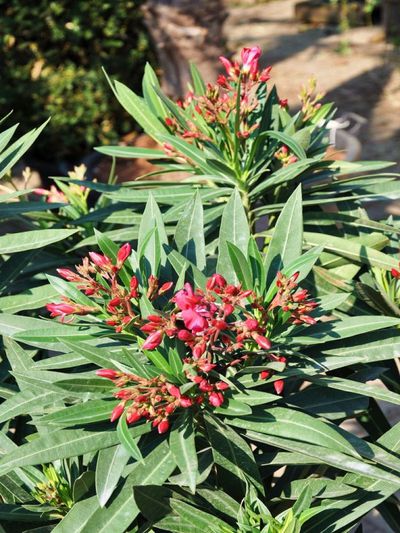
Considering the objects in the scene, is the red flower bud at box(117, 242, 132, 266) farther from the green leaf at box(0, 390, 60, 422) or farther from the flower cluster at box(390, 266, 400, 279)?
the flower cluster at box(390, 266, 400, 279)

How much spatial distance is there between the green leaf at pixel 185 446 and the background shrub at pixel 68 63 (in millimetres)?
5087

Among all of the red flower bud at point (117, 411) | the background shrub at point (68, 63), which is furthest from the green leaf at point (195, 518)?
the background shrub at point (68, 63)

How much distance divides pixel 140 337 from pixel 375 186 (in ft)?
2.64

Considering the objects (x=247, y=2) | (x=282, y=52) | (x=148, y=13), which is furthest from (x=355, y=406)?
(x=247, y=2)

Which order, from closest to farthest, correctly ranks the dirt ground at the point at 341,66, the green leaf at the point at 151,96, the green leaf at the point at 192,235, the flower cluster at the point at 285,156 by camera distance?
the green leaf at the point at 192,235
the flower cluster at the point at 285,156
the green leaf at the point at 151,96
the dirt ground at the point at 341,66

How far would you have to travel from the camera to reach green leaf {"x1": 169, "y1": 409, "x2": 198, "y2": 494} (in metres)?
1.28

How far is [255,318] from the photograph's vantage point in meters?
1.45

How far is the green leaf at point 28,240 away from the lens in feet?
5.63

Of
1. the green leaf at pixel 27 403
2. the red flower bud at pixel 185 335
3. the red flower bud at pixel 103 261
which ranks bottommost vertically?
the green leaf at pixel 27 403

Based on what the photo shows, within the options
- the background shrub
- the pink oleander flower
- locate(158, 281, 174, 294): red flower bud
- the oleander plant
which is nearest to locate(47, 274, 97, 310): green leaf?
the oleander plant

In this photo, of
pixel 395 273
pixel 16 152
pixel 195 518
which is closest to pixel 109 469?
pixel 195 518

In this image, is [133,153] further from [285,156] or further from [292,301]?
[292,301]

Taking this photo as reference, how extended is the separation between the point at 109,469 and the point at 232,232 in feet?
1.77

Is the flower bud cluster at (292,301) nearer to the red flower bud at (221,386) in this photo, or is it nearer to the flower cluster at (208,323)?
the flower cluster at (208,323)
